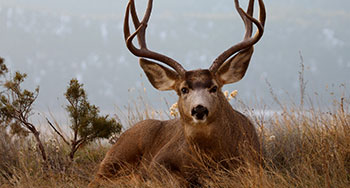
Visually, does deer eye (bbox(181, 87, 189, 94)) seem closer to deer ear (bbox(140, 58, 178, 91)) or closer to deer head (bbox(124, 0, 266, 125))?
deer head (bbox(124, 0, 266, 125))

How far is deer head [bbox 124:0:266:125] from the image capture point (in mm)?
5250

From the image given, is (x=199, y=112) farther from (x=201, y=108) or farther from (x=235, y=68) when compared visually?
(x=235, y=68)

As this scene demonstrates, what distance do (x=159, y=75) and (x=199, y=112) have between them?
3.98 feet

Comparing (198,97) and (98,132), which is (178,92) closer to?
(198,97)

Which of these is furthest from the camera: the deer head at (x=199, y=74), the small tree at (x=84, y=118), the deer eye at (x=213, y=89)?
the small tree at (x=84, y=118)

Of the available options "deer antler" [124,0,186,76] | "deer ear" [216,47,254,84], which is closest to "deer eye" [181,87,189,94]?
"deer antler" [124,0,186,76]

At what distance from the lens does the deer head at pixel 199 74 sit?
5250 millimetres

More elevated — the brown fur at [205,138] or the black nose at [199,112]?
the black nose at [199,112]

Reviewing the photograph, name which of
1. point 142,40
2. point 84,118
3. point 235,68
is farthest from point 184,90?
point 84,118

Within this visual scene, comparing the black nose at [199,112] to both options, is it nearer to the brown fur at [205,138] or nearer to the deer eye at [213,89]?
the brown fur at [205,138]

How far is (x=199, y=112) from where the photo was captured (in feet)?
16.7

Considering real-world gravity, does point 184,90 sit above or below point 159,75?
below

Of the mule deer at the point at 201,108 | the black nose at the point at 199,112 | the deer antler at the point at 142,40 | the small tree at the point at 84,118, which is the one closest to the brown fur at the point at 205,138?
the mule deer at the point at 201,108

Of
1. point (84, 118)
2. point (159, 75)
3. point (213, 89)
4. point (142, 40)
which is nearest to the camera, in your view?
point (213, 89)
